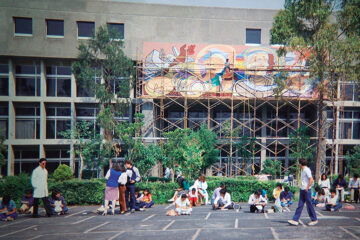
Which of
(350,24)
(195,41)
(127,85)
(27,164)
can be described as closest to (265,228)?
(350,24)

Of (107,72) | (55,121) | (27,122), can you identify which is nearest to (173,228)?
(107,72)

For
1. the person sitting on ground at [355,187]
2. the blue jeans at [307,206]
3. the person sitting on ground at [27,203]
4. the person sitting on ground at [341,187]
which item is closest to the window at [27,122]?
the person sitting on ground at [27,203]

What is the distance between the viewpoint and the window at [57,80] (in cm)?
2302

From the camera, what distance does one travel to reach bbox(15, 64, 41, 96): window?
22938 mm

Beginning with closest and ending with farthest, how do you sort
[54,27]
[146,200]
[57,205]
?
[57,205] → [146,200] → [54,27]

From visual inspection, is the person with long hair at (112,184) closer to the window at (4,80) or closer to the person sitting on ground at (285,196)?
the person sitting on ground at (285,196)

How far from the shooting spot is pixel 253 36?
2356 centimetres

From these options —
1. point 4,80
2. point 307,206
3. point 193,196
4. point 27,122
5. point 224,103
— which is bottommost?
point 193,196

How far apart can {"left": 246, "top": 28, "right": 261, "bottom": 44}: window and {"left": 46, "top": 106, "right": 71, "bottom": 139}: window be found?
51.0 ft

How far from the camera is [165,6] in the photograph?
22859 millimetres

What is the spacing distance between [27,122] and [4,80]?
3.67 m

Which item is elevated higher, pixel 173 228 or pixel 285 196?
pixel 173 228

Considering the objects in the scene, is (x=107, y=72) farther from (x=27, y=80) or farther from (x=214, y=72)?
(x=27, y=80)

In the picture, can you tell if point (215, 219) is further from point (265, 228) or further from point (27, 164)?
point (27, 164)
